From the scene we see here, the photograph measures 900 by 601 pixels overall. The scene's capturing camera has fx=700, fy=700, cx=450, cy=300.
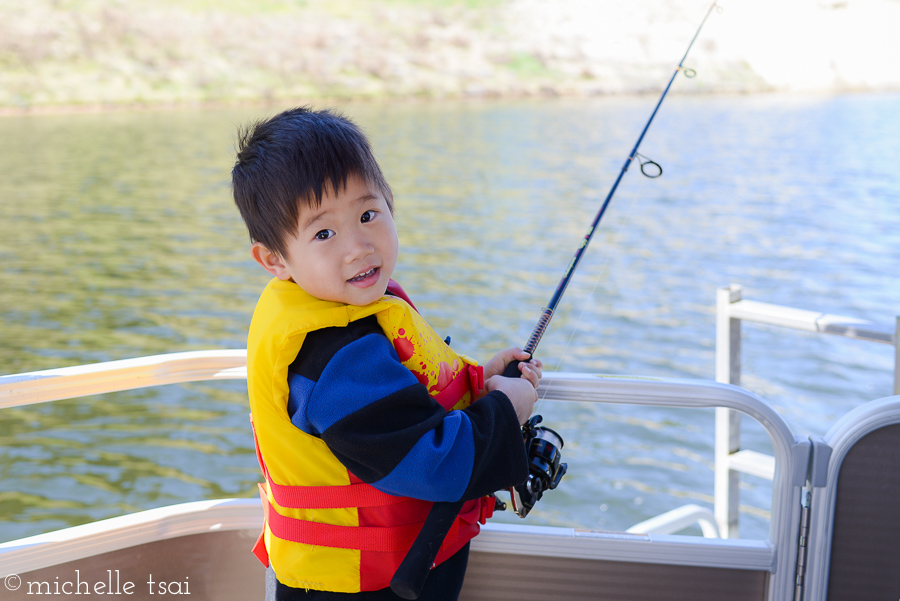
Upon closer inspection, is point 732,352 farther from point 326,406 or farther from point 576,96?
point 576,96

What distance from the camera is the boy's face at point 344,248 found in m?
0.89

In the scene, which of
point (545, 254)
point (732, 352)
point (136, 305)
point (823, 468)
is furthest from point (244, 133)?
point (545, 254)

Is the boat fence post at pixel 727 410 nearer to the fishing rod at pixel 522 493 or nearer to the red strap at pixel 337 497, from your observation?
the fishing rod at pixel 522 493

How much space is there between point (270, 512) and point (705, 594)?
776 mm

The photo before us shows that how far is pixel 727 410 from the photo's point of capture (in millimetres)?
2404

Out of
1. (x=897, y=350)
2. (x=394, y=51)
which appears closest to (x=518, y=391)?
(x=897, y=350)

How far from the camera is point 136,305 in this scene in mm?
8211

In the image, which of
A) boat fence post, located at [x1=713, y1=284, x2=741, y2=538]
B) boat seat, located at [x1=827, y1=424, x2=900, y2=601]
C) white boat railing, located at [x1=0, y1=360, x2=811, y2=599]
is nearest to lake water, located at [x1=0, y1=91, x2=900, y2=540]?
white boat railing, located at [x1=0, y1=360, x2=811, y2=599]

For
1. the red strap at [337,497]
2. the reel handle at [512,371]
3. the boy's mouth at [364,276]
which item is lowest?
the red strap at [337,497]

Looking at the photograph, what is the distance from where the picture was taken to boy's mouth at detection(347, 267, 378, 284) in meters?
0.91

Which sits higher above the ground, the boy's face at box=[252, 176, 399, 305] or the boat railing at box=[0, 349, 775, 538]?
the boy's face at box=[252, 176, 399, 305]

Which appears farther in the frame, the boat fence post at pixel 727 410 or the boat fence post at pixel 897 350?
the boat fence post at pixel 727 410

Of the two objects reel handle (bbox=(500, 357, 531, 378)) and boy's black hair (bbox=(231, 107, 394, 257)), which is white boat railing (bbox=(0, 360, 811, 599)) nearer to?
reel handle (bbox=(500, 357, 531, 378))

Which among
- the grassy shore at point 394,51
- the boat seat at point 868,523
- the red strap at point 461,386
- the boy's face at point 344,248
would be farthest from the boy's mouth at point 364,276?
the grassy shore at point 394,51
